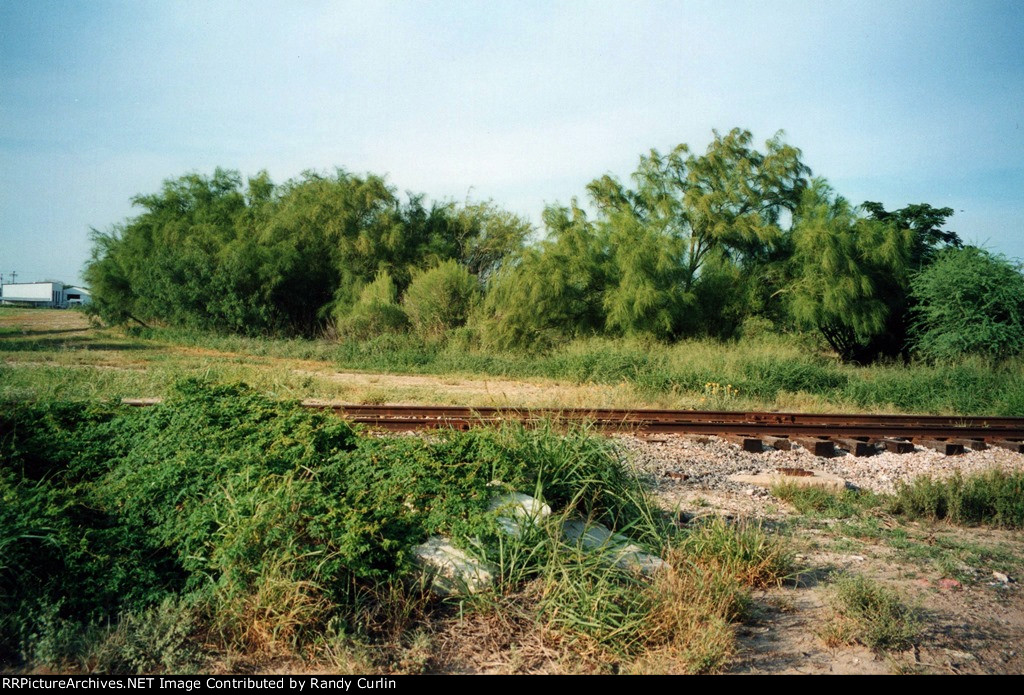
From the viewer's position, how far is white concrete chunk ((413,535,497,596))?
4.29m

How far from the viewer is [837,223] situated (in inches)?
977

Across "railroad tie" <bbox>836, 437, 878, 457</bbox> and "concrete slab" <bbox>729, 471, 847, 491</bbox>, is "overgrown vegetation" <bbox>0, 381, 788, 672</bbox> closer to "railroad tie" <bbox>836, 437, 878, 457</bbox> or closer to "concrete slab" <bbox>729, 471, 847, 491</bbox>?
"concrete slab" <bbox>729, 471, 847, 491</bbox>

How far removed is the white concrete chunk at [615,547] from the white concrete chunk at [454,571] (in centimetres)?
65

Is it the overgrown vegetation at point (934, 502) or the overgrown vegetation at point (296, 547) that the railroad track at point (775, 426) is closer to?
the overgrown vegetation at point (934, 502)

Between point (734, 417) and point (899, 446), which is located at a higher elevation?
point (734, 417)

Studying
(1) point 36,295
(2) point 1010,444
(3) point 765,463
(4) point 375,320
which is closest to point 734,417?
(3) point 765,463

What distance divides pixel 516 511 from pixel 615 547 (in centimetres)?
71

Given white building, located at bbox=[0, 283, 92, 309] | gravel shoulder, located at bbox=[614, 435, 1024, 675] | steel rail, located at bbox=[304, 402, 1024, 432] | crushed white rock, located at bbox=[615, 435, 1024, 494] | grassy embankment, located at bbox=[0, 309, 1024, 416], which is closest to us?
gravel shoulder, located at bbox=[614, 435, 1024, 675]

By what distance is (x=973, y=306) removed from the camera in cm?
2052

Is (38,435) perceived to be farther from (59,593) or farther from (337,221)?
(337,221)

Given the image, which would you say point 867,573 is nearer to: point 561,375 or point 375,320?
point 561,375

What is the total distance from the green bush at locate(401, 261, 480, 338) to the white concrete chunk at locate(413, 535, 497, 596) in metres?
19.7

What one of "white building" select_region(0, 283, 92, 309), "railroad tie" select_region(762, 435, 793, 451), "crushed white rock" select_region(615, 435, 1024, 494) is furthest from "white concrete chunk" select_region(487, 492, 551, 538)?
"white building" select_region(0, 283, 92, 309)
